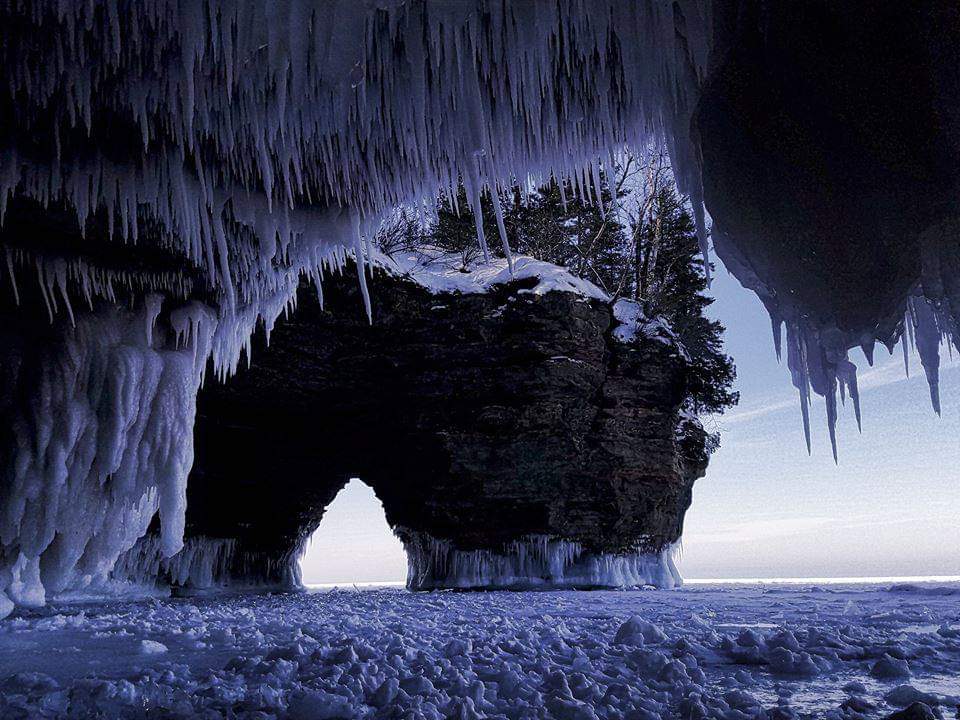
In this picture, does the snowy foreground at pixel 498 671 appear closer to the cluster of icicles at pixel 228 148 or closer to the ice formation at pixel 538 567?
the cluster of icicles at pixel 228 148

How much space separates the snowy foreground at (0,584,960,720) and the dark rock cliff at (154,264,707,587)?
7.06m

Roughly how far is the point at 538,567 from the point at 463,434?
331 cm

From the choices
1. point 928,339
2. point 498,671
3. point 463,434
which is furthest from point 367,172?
point 463,434

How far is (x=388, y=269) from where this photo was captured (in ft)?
37.5

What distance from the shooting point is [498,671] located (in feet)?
9.77

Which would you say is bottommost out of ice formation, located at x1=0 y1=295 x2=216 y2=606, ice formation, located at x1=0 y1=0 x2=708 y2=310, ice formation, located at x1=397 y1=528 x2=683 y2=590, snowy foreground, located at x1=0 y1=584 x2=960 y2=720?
ice formation, located at x1=397 y1=528 x2=683 y2=590

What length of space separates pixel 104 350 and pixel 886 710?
6.20 m

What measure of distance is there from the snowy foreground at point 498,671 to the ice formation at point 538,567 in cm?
838

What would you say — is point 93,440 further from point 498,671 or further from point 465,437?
point 465,437

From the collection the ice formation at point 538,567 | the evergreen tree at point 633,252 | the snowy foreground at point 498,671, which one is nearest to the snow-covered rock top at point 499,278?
the evergreen tree at point 633,252

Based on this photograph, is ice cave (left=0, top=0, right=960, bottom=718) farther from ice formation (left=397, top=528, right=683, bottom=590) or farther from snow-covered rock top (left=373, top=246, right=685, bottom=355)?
ice formation (left=397, top=528, right=683, bottom=590)

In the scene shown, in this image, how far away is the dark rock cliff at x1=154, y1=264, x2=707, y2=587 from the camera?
1170 centimetres

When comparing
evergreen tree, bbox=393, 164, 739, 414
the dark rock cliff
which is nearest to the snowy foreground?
the dark rock cliff

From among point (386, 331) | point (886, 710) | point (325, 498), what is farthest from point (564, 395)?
point (886, 710)
